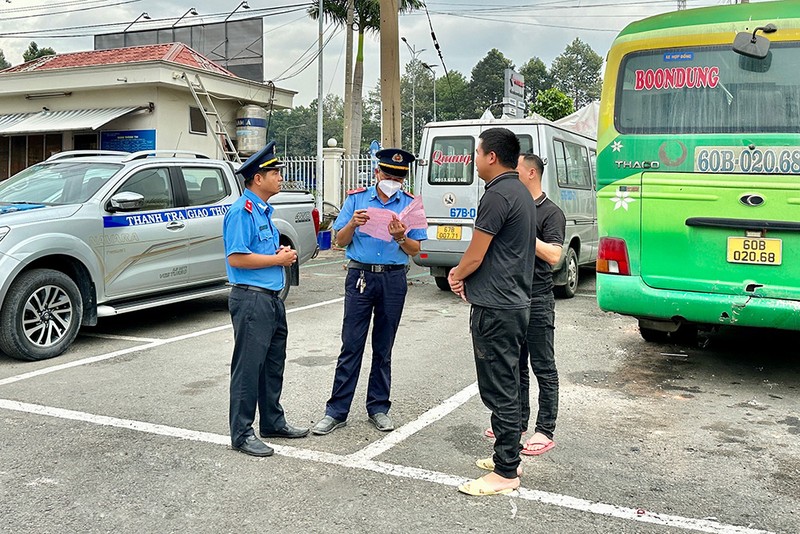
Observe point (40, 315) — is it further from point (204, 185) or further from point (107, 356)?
point (204, 185)

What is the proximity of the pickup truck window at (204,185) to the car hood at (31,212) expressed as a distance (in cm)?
147

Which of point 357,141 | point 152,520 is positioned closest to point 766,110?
point 152,520

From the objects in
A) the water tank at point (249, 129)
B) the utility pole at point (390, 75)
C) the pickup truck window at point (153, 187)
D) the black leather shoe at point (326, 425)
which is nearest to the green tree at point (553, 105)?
the water tank at point (249, 129)

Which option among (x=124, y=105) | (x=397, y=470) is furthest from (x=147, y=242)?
(x=124, y=105)

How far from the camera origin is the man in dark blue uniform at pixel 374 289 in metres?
4.93

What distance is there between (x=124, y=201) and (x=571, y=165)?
6357 millimetres

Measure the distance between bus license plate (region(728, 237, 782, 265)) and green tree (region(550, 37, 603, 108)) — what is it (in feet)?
330

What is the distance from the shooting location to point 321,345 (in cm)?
757

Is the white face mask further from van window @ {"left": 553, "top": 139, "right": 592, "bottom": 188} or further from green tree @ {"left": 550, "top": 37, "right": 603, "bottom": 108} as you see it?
green tree @ {"left": 550, "top": 37, "right": 603, "bottom": 108}

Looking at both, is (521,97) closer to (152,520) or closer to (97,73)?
(97,73)

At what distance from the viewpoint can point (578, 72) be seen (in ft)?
342

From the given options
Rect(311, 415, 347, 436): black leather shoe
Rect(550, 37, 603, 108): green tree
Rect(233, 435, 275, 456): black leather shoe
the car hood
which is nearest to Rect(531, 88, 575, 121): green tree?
the car hood

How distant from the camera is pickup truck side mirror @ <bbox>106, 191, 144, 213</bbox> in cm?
731

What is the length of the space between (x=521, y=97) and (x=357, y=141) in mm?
5465
